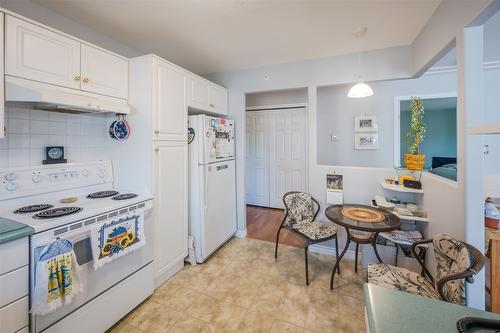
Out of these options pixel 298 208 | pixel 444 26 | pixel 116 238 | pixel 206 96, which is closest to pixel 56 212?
pixel 116 238

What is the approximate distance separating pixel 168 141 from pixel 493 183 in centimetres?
330

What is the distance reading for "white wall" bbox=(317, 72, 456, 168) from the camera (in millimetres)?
3146

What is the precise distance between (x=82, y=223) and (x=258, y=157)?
3.64 meters

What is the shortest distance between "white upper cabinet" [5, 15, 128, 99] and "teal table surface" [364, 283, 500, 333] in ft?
7.44

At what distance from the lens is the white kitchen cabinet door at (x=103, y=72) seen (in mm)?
1747

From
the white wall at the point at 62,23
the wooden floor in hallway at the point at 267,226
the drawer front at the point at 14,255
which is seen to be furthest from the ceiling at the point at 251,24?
the wooden floor in hallway at the point at 267,226

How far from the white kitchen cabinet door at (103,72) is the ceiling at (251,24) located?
36 cm

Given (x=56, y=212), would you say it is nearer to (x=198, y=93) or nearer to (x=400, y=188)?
(x=198, y=93)

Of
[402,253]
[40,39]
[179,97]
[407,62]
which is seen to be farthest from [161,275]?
[407,62]

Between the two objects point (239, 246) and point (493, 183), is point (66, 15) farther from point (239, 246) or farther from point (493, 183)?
point (493, 183)

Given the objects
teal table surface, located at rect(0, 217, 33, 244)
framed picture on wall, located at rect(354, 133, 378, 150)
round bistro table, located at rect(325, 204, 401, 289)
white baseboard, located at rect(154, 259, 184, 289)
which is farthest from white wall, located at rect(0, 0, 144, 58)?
framed picture on wall, located at rect(354, 133, 378, 150)

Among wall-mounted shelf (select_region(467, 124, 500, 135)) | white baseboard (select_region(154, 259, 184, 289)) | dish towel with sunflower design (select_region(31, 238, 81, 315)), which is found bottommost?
white baseboard (select_region(154, 259, 184, 289))

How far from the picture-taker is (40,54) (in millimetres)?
1487

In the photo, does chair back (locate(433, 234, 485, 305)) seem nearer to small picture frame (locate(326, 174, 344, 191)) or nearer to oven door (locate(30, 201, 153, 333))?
small picture frame (locate(326, 174, 344, 191))
